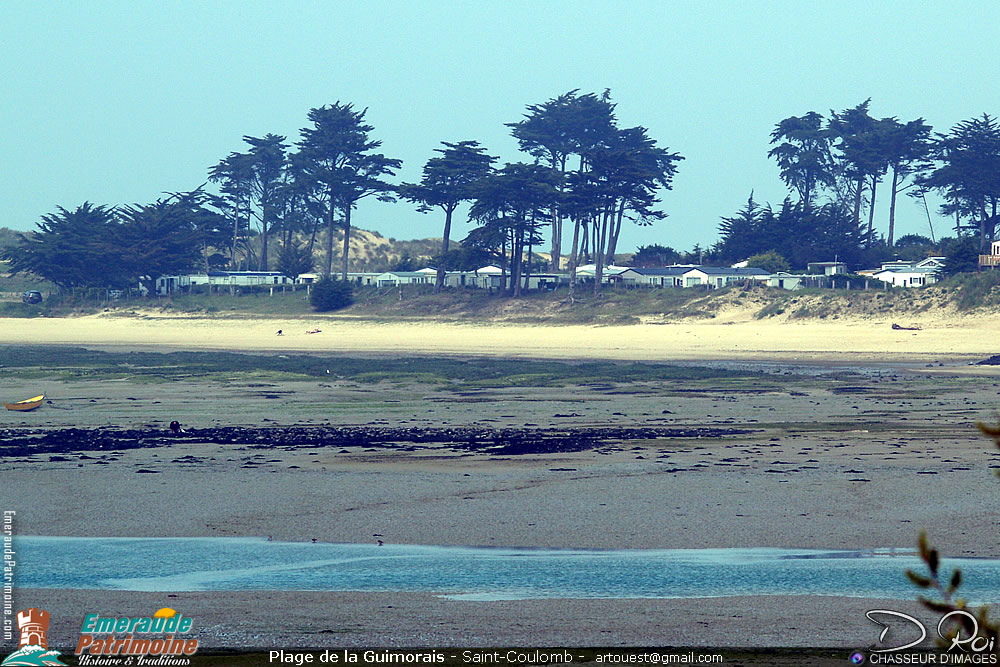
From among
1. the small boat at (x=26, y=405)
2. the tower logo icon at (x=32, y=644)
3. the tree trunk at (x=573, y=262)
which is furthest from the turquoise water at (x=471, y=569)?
the tree trunk at (x=573, y=262)

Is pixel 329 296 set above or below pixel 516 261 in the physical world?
below

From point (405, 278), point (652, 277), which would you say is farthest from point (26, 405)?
point (405, 278)

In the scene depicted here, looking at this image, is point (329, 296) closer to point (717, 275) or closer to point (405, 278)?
point (405, 278)

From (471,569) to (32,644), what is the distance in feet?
14.2

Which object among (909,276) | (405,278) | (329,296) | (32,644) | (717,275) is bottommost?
(32,644)

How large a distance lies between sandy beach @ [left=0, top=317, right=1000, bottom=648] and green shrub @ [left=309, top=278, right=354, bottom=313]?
4283 cm

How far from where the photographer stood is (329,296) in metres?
74.8

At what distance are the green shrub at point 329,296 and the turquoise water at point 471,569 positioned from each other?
62.9 meters

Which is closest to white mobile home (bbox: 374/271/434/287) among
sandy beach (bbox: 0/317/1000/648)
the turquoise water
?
sandy beach (bbox: 0/317/1000/648)

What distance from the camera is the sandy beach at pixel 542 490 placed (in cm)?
918

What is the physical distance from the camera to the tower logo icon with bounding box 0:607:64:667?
7.72 m

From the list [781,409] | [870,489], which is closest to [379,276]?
[781,409]

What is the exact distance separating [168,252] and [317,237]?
120ft

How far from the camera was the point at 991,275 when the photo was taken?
5538cm
